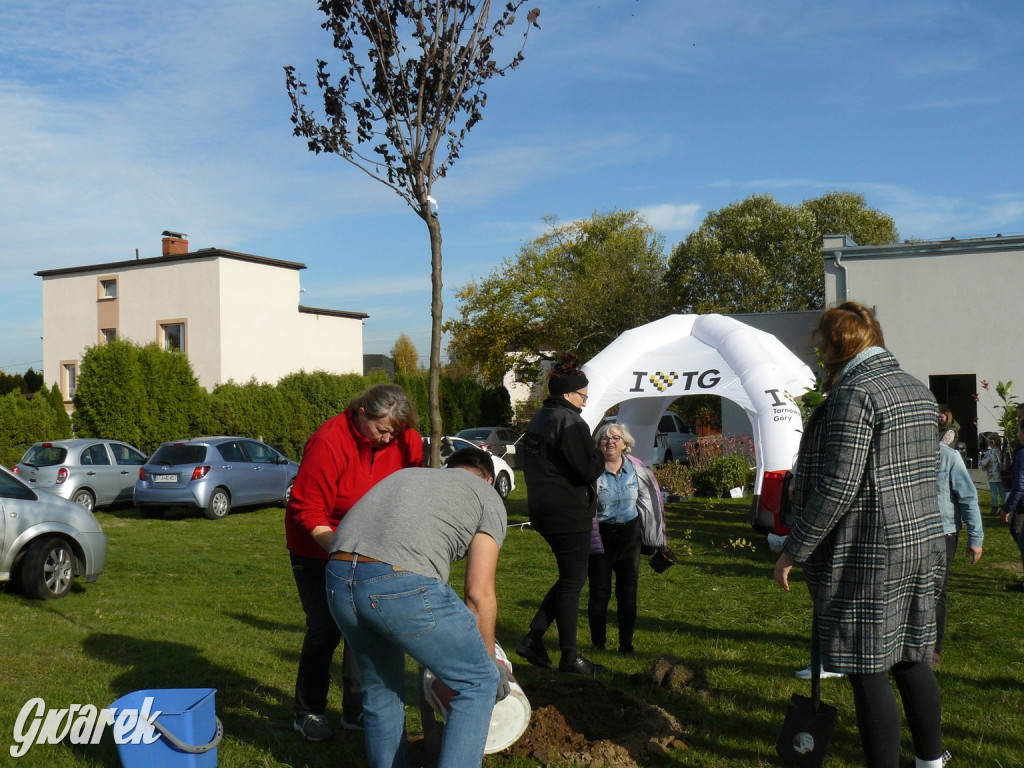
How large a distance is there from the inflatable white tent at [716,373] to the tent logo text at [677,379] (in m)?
0.02

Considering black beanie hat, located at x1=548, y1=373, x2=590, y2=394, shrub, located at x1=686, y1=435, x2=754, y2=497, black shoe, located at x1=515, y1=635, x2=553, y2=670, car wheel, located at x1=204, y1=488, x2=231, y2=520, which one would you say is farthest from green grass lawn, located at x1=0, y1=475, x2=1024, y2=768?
shrub, located at x1=686, y1=435, x2=754, y2=497

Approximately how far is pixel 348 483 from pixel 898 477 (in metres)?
2.57

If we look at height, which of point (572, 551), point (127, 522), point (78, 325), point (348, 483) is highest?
point (78, 325)

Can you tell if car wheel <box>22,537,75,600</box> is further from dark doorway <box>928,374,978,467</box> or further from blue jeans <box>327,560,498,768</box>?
dark doorway <box>928,374,978,467</box>

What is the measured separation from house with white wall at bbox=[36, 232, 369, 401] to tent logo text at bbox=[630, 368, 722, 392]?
79.0 ft

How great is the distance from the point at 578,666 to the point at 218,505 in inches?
543

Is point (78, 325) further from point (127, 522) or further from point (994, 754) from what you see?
point (994, 754)

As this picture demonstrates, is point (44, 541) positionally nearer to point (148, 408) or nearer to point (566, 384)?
point (566, 384)

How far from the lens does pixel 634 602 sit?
22.1ft

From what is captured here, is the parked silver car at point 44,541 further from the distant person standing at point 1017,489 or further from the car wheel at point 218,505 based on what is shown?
the distant person standing at point 1017,489

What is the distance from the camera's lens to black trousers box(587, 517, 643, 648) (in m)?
6.66

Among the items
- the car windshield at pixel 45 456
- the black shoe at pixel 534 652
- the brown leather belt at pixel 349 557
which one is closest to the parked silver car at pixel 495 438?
the car windshield at pixel 45 456

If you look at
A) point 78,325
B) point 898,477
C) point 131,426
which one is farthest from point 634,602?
point 78,325

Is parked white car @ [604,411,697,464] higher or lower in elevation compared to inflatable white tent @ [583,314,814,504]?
lower
